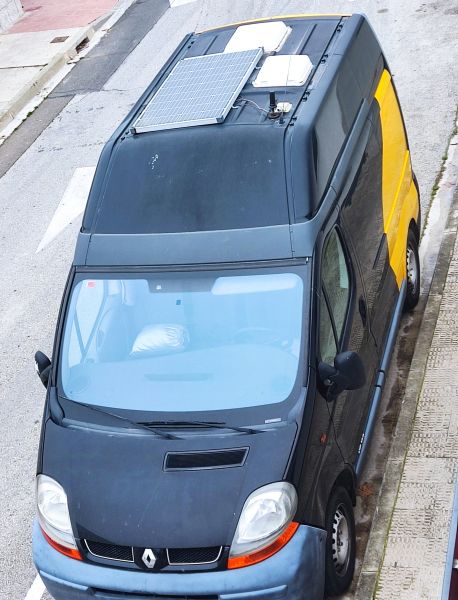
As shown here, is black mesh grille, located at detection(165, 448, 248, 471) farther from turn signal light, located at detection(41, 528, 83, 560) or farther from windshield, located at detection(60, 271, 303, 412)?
turn signal light, located at detection(41, 528, 83, 560)

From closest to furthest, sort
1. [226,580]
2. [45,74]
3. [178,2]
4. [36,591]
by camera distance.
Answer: [226,580] → [36,591] → [45,74] → [178,2]

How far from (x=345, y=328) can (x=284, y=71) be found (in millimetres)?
2146

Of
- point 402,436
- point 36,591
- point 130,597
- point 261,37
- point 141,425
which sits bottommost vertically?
point 402,436

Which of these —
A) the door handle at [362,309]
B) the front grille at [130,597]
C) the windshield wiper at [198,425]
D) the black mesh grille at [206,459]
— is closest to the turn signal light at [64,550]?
the front grille at [130,597]

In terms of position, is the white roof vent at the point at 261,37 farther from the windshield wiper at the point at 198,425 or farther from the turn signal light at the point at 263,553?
the turn signal light at the point at 263,553

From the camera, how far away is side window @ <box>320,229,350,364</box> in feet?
20.7

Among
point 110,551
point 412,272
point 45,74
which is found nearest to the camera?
point 110,551

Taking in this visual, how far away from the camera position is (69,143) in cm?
1363

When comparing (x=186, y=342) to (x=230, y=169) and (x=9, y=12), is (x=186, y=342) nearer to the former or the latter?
(x=230, y=169)

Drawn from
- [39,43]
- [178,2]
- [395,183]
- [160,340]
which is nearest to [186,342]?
[160,340]

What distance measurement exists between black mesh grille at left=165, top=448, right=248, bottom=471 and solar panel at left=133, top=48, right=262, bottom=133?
241 cm

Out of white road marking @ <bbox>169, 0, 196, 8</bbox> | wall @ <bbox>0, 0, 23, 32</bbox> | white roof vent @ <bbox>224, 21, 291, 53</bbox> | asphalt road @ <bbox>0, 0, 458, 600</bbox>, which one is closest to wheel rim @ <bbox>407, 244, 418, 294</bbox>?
asphalt road @ <bbox>0, 0, 458, 600</bbox>

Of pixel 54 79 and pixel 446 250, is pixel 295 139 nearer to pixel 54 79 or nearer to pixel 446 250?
pixel 446 250

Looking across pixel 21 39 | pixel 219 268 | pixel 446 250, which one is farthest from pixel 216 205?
pixel 21 39
